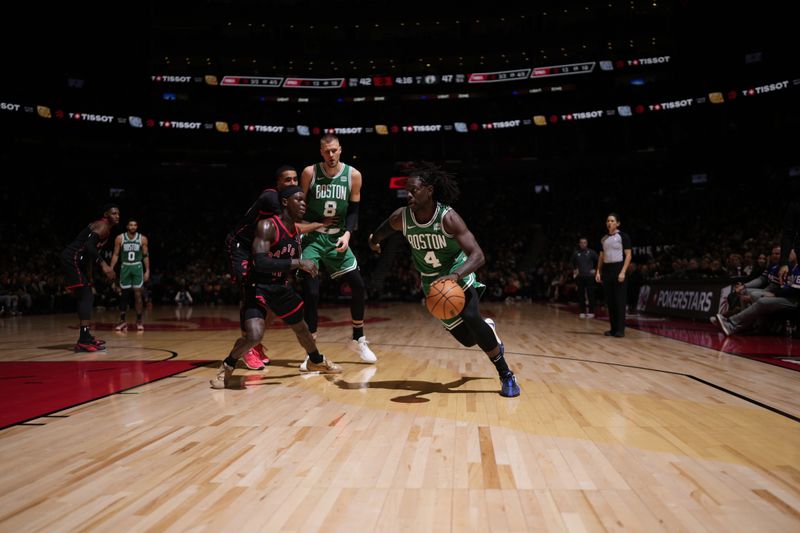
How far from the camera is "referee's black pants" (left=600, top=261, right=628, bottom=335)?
9086mm

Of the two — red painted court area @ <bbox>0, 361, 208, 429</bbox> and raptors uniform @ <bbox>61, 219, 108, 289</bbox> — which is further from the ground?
raptors uniform @ <bbox>61, 219, 108, 289</bbox>

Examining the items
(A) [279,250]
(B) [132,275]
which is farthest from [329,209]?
(B) [132,275]

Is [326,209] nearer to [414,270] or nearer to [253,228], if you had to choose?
[253,228]

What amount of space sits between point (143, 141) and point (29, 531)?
31402 millimetres

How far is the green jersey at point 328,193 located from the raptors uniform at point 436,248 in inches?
53.2

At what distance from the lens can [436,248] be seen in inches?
187

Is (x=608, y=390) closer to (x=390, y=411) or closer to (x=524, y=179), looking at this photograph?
(x=390, y=411)

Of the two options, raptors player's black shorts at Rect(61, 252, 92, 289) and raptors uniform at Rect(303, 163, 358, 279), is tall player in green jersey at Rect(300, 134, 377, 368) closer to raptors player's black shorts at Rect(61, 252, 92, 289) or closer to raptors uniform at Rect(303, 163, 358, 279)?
raptors uniform at Rect(303, 163, 358, 279)

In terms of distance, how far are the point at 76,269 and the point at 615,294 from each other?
7.85m

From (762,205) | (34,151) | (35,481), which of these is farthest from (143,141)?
(35,481)

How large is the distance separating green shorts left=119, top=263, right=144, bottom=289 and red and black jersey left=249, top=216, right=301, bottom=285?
6828 mm

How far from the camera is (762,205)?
73.9 feet

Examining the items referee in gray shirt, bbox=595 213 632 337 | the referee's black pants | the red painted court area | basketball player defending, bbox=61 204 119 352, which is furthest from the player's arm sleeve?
the referee's black pants

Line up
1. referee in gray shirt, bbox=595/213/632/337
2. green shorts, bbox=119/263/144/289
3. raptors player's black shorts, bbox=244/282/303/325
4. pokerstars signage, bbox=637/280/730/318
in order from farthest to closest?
pokerstars signage, bbox=637/280/730/318 → green shorts, bbox=119/263/144/289 → referee in gray shirt, bbox=595/213/632/337 → raptors player's black shorts, bbox=244/282/303/325
